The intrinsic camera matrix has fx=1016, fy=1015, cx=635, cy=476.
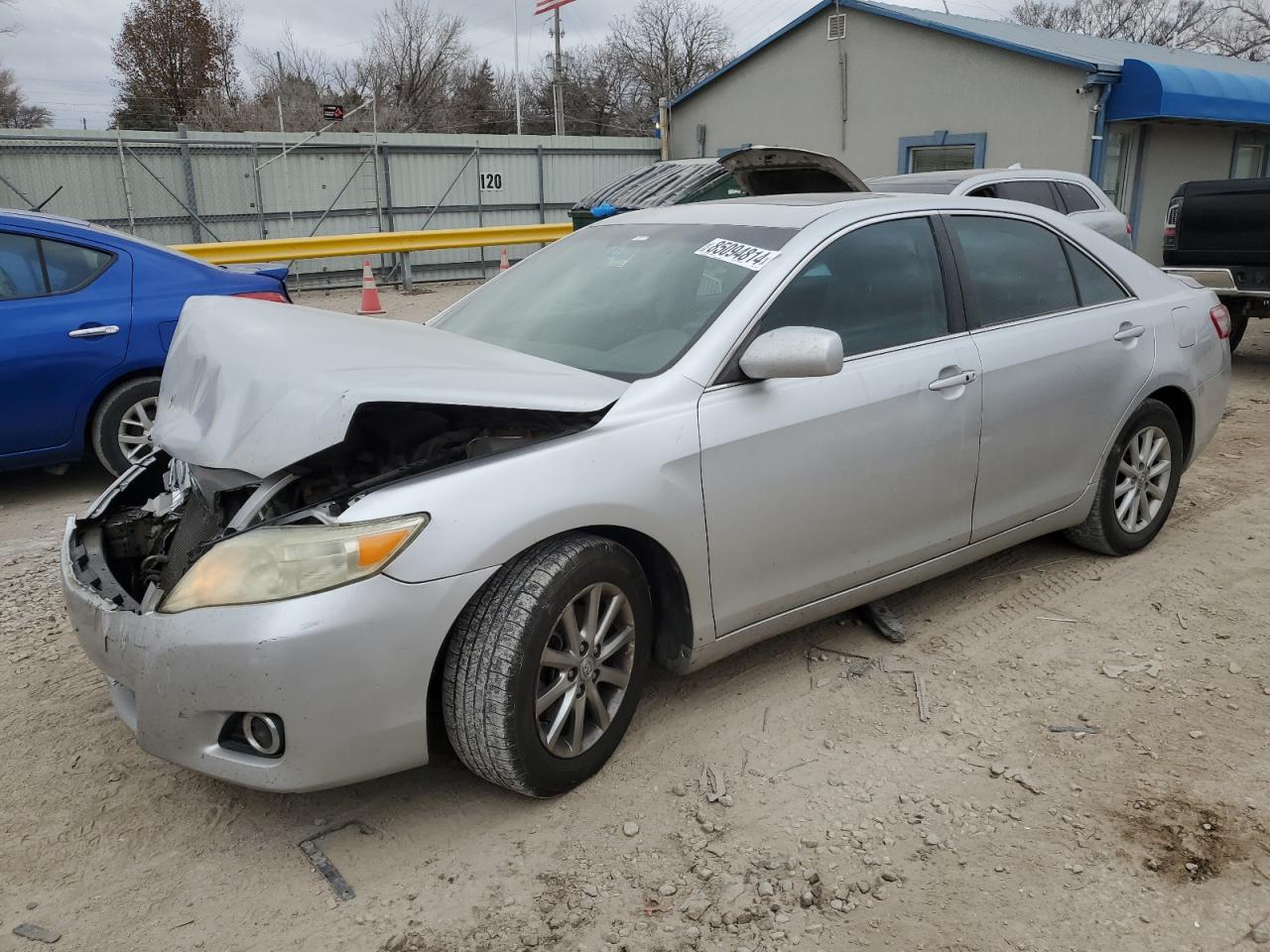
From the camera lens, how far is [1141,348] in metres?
4.27

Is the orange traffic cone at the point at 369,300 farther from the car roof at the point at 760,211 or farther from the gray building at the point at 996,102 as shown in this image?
the car roof at the point at 760,211

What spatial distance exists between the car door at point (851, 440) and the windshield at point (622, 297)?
0.20 metres

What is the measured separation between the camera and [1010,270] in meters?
3.96

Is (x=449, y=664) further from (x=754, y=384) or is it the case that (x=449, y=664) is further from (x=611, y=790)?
(x=754, y=384)

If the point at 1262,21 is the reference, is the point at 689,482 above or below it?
below

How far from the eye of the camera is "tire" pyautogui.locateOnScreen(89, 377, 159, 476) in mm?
5562

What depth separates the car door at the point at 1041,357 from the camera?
3748 millimetres

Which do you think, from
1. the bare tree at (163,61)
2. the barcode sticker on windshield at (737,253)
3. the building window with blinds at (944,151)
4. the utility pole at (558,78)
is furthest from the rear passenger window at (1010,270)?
the bare tree at (163,61)

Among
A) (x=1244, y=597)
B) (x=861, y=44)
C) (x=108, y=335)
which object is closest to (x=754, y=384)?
(x=1244, y=597)

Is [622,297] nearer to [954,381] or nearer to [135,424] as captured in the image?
[954,381]

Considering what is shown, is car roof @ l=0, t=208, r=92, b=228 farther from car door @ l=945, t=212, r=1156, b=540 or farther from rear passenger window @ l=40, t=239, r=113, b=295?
car door @ l=945, t=212, r=1156, b=540

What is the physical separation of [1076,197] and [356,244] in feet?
33.4

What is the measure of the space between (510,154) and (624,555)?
1902 cm

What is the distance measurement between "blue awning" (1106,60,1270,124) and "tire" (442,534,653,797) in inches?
564
